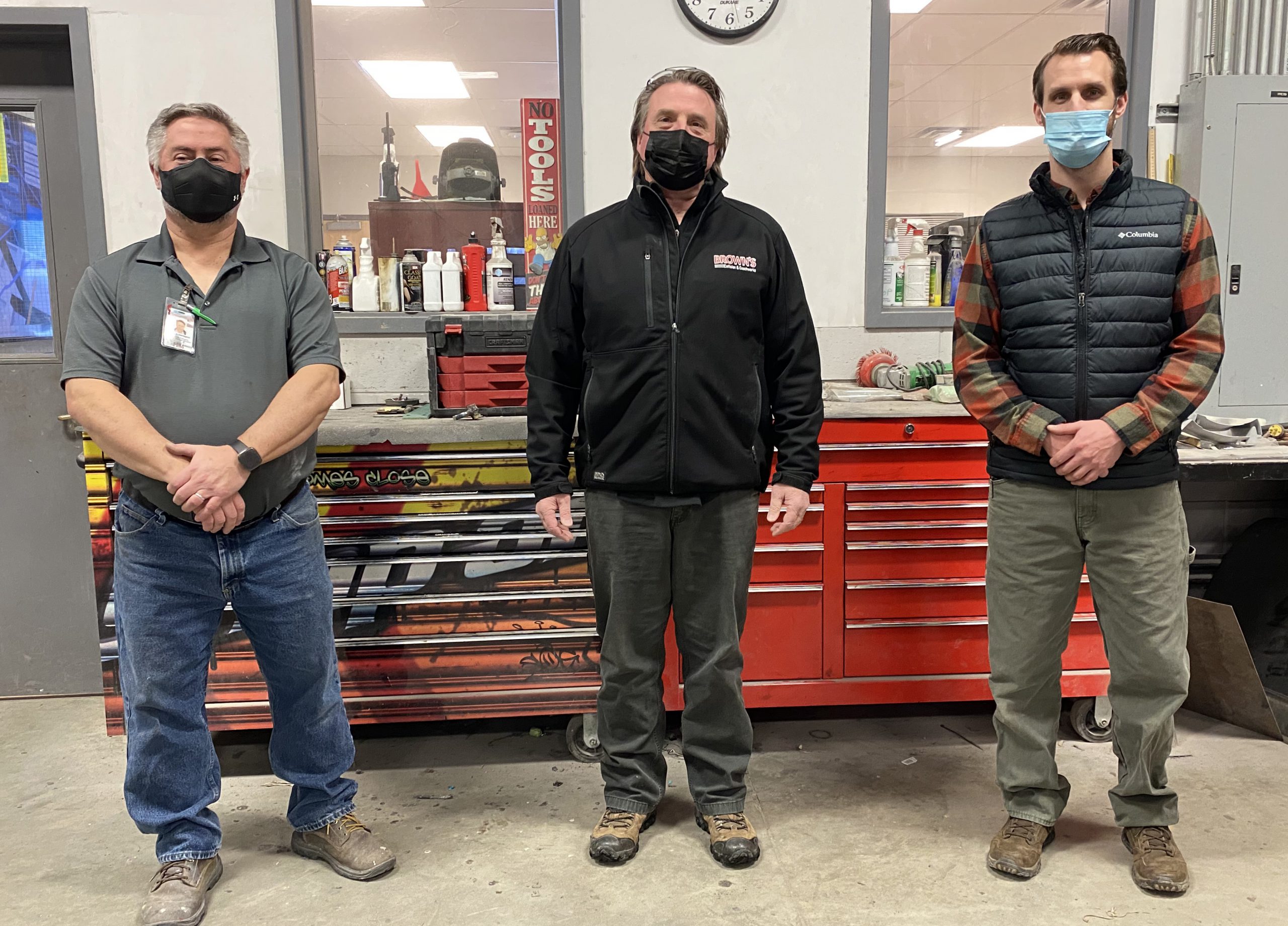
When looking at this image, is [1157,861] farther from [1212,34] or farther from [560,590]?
[1212,34]

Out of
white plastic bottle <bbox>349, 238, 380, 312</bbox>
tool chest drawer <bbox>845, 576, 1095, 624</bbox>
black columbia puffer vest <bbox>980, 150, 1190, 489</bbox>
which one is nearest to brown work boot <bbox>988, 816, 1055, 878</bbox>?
tool chest drawer <bbox>845, 576, 1095, 624</bbox>

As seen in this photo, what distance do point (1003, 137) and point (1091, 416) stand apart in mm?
7694

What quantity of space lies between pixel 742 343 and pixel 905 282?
146 centimetres

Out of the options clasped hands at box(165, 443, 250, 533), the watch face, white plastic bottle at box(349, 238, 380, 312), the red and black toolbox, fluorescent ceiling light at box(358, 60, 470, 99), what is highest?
fluorescent ceiling light at box(358, 60, 470, 99)

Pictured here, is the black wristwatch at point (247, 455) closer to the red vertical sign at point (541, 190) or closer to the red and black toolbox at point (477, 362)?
the red and black toolbox at point (477, 362)

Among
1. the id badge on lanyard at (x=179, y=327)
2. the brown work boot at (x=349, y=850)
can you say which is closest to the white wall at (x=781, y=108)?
the id badge on lanyard at (x=179, y=327)

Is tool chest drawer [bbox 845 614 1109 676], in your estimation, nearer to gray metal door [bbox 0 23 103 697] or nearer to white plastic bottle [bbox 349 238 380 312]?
white plastic bottle [bbox 349 238 380 312]

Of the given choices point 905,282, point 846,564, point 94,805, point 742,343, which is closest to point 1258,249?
point 905,282

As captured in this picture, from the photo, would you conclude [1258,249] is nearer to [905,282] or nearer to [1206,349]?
[905,282]

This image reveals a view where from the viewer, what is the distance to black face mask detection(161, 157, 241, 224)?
5.97 ft

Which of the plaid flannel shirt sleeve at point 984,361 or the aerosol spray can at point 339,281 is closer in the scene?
the plaid flannel shirt sleeve at point 984,361

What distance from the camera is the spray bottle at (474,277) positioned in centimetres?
308

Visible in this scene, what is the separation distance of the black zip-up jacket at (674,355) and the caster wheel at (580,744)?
86 centimetres

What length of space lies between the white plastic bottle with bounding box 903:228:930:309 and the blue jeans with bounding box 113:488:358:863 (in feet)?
7.01
